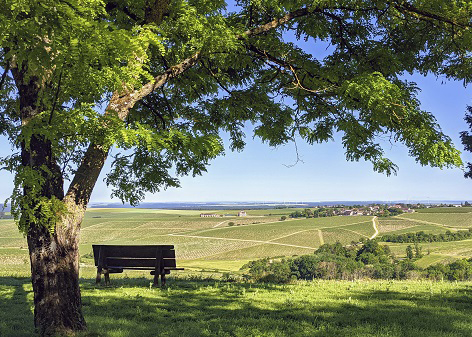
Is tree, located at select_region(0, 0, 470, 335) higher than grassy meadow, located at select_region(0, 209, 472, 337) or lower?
higher

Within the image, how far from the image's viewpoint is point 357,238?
300ft

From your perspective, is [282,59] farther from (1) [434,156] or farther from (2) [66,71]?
(2) [66,71]

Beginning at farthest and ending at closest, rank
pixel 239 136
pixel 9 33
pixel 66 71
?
pixel 239 136 < pixel 66 71 < pixel 9 33

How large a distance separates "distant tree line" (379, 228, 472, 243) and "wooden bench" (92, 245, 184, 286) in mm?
92501

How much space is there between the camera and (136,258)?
11539mm

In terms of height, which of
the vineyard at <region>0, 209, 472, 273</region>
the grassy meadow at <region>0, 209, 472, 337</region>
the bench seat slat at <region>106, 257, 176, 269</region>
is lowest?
the vineyard at <region>0, 209, 472, 273</region>

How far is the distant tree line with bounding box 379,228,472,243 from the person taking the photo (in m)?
92.9

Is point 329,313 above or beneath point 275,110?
beneath

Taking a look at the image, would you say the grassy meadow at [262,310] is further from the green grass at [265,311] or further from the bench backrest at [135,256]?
the bench backrest at [135,256]

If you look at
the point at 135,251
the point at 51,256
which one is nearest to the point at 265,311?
the point at 51,256

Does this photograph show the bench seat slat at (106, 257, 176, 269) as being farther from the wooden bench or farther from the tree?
the tree

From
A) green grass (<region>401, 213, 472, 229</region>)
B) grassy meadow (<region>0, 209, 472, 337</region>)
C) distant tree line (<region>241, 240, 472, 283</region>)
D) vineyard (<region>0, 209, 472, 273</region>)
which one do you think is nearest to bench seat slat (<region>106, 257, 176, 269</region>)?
grassy meadow (<region>0, 209, 472, 337</region>)

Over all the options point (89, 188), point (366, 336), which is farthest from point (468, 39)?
point (89, 188)

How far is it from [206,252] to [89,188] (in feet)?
254
